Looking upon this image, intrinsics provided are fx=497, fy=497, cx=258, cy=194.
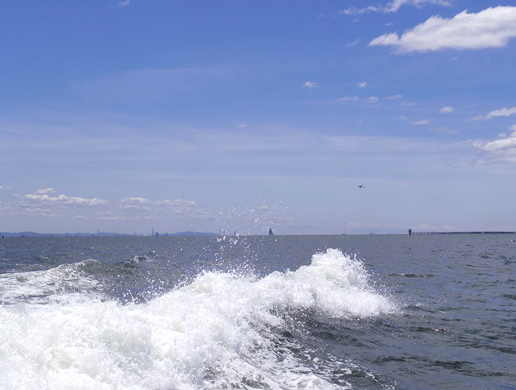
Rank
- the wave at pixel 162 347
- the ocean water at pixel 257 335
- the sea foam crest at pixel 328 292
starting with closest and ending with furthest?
the wave at pixel 162 347
the ocean water at pixel 257 335
the sea foam crest at pixel 328 292

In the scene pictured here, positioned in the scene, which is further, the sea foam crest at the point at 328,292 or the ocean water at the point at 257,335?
the sea foam crest at the point at 328,292

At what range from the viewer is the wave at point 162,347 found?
24.8 ft

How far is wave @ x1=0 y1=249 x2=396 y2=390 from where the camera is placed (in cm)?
756

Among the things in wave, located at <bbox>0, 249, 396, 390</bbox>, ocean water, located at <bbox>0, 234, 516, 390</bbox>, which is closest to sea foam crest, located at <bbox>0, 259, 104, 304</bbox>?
ocean water, located at <bbox>0, 234, 516, 390</bbox>

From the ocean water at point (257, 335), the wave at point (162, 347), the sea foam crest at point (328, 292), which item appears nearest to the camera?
the wave at point (162, 347)

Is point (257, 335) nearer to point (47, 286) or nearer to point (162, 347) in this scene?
point (162, 347)

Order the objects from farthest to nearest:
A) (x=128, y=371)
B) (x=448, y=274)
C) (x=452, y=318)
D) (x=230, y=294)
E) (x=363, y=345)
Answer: (x=448, y=274) < (x=452, y=318) < (x=230, y=294) < (x=363, y=345) < (x=128, y=371)

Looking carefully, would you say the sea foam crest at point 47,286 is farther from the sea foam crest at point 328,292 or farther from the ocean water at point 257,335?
the sea foam crest at point 328,292

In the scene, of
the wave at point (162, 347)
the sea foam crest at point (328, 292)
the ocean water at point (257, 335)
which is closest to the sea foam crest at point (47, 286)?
the ocean water at point (257, 335)

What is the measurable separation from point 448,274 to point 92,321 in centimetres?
2595

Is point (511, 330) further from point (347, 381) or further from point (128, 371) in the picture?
point (128, 371)

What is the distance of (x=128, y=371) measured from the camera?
8.10 metres

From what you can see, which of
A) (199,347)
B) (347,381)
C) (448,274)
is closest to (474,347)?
(347,381)

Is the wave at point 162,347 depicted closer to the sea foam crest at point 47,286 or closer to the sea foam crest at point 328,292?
the sea foam crest at point 328,292
